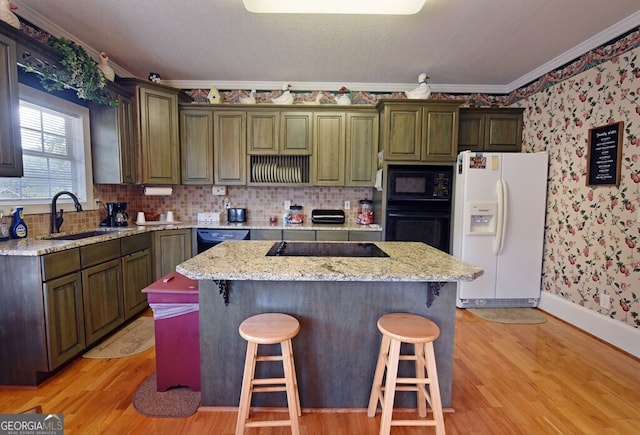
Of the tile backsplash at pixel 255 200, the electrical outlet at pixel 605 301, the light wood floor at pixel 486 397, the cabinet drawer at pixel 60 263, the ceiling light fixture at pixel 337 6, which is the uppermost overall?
the ceiling light fixture at pixel 337 6

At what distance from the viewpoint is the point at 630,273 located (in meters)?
2.39

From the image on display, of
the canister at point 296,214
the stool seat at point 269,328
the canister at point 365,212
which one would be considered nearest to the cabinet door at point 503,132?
the canister at point 365,212

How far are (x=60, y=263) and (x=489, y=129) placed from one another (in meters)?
4.31

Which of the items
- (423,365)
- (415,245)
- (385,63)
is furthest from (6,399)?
(385,63)

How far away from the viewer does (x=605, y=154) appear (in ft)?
8.47

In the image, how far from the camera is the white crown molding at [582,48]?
2.34m

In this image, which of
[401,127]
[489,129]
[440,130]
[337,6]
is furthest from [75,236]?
[489,129]

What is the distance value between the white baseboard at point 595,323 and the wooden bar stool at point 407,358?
205cm

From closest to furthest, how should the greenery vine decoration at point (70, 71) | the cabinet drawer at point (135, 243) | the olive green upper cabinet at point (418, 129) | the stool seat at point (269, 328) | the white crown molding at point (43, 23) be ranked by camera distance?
the stool seat at point (269, 328) < the greenery vine decoration at point (70, 71) < the white crown molding at point (43, 23) < the cabinet drawer at point (135, 243) < the olive green upper cabinet at point (418, 129)

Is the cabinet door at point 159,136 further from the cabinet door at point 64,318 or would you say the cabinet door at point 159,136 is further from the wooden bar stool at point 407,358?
the wooden bar stool at point 407,358

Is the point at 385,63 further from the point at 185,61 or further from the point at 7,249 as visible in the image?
the point at 7,249

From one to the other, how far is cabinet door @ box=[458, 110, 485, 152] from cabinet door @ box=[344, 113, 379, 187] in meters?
1.02

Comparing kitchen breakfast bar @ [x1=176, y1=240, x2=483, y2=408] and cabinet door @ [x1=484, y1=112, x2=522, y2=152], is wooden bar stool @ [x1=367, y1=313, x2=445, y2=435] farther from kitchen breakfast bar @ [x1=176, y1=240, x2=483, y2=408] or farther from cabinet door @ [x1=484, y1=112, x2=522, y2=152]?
cabinet door @ [x1=484, y1=112, x2=522, y2=152]

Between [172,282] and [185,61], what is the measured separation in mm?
2483
